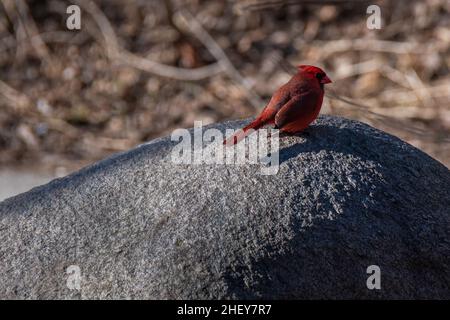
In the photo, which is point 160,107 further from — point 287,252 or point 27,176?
point 287,252

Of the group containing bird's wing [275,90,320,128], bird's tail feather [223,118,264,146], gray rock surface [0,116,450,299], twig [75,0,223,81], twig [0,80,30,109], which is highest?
twig [75,0,223,81]

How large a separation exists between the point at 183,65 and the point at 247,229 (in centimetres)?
361

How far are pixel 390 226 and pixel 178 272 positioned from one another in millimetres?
559

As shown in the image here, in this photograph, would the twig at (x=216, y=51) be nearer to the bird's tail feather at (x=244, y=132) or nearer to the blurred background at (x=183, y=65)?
the blurred background at (x=183, y=65)

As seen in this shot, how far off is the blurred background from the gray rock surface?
2.39 metres

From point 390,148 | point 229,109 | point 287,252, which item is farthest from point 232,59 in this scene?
point 287,252

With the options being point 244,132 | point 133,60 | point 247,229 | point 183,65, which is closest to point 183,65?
point 183,65

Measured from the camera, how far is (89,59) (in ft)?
18.4

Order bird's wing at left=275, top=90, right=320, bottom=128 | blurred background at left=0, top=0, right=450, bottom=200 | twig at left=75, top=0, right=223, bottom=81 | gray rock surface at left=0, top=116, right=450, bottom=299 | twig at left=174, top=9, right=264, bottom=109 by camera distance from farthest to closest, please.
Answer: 1. twig at left=75, top=0, right=223, bottom=81
2. twig at left=174, top=9, right=264, bottom=109
3. blurred background at left=0, top=0, right=450, bottom=200
4. bird's wing at left=275, top=90, right=320, bottom=128
5. gray rock surface at left=0, top=116, right=450, bottom=299

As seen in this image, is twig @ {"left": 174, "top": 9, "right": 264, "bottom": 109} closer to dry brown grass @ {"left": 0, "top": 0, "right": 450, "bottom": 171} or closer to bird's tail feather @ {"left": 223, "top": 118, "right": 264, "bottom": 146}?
dry brown grass @ {"left": 0, "top": 0, "right": 450, "bottom": 171}

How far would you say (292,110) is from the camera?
2076 millimetres

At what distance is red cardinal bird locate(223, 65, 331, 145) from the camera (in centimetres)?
208

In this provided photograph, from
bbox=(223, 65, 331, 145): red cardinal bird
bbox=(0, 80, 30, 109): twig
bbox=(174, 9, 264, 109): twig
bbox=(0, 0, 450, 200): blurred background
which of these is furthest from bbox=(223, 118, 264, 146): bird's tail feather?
bbox=(0, 80, 30, 109): twig

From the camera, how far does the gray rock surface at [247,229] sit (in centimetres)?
187
